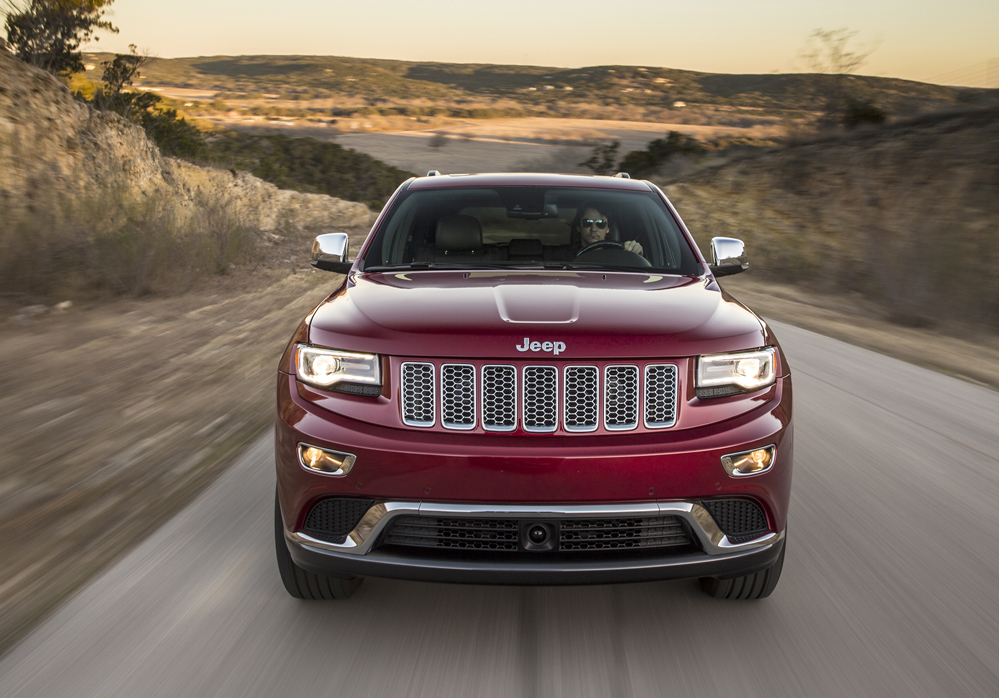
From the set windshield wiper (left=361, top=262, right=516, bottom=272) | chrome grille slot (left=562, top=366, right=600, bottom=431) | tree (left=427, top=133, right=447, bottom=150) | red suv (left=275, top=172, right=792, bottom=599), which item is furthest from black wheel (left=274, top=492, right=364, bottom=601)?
tree (left=427, top=133, right=447, bottom=150)

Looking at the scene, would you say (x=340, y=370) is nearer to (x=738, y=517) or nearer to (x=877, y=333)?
(x=738, y=517)

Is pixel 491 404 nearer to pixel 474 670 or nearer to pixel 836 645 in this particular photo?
pixel 474 670

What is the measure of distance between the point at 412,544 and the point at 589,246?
224 centimetres

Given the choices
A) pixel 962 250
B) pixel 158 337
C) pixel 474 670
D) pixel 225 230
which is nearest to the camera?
pixel 474 670

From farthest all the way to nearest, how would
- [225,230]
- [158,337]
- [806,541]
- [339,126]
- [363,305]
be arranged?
1. [339,126]
2. [225,230]
3. [158,337]
4. [806,541]
5. [363,305]

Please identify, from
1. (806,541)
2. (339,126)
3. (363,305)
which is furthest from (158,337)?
(339,126)

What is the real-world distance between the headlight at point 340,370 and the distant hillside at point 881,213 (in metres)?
11.8

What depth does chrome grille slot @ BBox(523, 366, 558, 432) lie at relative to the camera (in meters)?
2.80

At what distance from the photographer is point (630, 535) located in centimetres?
284

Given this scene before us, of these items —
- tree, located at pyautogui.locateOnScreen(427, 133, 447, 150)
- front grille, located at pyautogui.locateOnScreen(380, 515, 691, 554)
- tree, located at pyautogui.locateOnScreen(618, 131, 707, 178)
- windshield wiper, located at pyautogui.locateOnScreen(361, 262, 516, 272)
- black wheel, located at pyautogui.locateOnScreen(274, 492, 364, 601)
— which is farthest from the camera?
tree, located at pyautogui.locateOnScreen(427, 133, 447, 150)

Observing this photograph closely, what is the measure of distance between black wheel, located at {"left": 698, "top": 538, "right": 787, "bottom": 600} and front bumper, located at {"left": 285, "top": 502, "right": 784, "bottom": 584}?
0.90 ft

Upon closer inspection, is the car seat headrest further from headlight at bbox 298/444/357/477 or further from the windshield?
headlight at bbox 298/444/357/477

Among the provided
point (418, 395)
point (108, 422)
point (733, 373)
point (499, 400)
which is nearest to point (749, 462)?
point (733, 373)

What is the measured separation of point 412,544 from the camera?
9.26 feet
